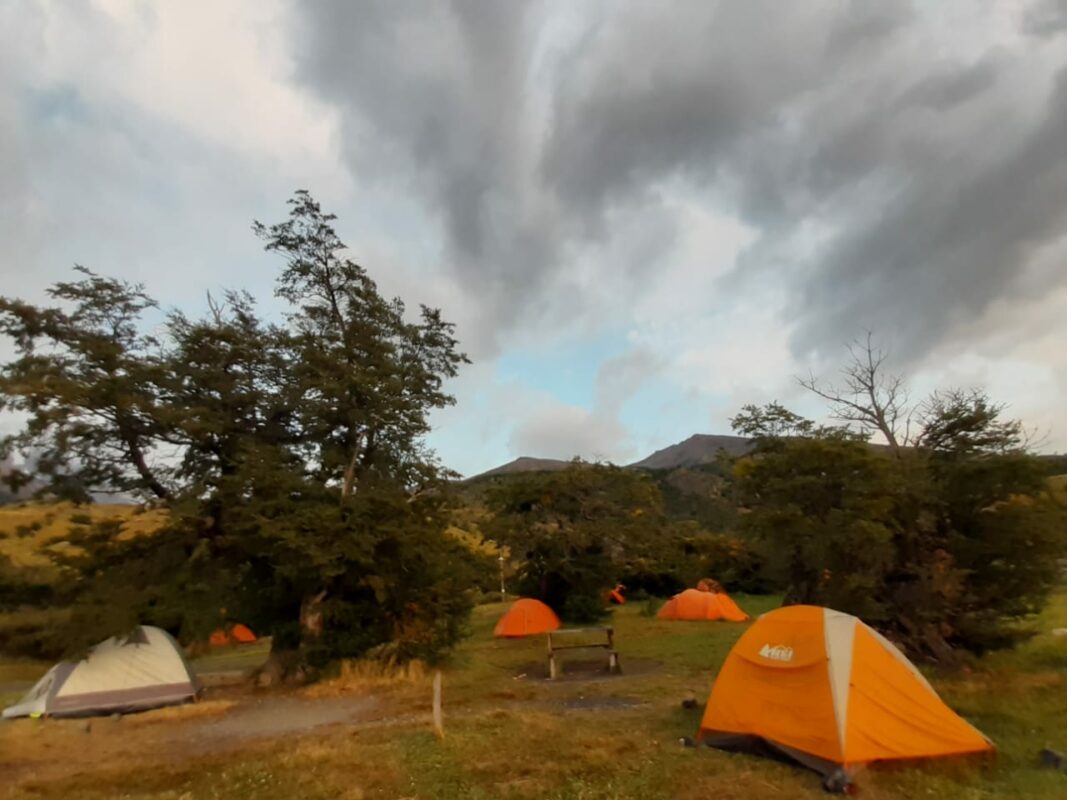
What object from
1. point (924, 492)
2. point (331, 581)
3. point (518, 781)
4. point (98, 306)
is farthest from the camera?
point (331, 581)

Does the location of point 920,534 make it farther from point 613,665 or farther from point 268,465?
point 268,465

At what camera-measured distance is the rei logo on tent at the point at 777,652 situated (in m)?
8.95

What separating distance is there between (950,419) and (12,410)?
19.5 meters

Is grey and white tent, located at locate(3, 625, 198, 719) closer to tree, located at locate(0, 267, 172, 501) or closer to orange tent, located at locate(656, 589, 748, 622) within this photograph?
tree, located at locate(0, 267, 172, 501)

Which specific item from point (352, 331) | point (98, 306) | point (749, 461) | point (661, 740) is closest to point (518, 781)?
point (661, 740)

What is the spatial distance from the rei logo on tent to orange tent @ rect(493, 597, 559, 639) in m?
16.7

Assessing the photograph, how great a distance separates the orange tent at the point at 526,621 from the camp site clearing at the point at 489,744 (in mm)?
7873

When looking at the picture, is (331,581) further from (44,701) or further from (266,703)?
(44,701)

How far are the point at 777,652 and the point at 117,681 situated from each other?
13.3 m

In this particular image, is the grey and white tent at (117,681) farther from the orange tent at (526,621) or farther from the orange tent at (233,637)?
the orange tent at (233,637)

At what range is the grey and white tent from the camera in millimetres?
14086

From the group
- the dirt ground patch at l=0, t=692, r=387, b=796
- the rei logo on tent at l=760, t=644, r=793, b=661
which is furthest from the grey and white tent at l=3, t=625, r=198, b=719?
the rei logo on tent at l=760, t=644, r=793, b=661

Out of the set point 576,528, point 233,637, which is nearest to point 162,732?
point 576,528

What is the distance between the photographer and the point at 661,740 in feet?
31.7
